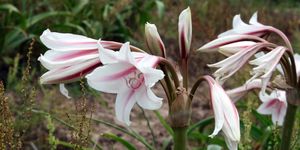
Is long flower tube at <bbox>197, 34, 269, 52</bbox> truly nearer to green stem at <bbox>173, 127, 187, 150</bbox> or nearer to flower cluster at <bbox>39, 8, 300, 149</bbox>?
flower cluster at <bbox>39, 8, 300, 149</bbox>

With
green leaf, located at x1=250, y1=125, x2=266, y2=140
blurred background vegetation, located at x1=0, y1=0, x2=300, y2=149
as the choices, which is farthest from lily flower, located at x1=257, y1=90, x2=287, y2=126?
green leaf, located at x1=250, y1=125, x2=266, y2=140

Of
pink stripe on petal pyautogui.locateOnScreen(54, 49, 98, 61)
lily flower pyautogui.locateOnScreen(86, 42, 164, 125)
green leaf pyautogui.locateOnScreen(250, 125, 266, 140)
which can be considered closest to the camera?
lily flower pyautogui.locateOnScreen(86, 42, 164, 125)

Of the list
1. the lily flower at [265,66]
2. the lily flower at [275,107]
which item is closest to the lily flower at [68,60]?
the lily flower at [265,66]

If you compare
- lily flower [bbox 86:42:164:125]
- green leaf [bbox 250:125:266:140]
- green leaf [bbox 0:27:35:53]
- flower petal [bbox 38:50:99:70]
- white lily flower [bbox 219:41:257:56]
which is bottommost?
green leaf [bbox 250:125:266:140]

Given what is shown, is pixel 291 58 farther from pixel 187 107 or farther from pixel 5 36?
pixel 5 36

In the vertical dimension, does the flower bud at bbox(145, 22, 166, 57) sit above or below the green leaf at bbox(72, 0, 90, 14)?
below

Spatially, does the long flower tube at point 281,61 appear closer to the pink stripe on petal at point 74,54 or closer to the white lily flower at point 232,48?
the white lily flower at point 232,48

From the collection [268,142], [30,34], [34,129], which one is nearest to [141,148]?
[34,129]

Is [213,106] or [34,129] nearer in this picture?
[213,106]
